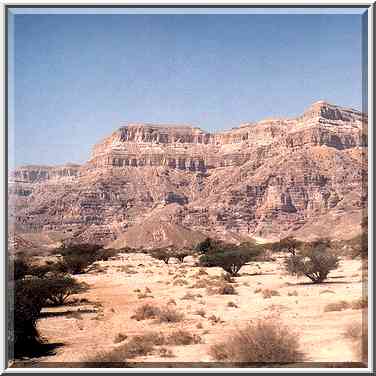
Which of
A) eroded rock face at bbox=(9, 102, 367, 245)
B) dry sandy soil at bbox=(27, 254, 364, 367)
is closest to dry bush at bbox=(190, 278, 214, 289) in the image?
dry sandy soil at bbox=(27, 254, 364, 367)

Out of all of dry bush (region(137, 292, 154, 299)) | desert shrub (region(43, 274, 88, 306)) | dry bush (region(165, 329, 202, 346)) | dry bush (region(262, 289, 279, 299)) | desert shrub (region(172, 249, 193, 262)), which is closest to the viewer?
dry bush (region(165, 329, 202, 346))

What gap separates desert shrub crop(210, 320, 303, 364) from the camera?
6293 millimetres

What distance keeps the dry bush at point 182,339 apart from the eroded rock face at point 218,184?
9251 mm

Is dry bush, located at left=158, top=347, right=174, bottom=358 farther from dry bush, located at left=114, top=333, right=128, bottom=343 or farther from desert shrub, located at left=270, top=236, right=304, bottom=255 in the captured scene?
desert shrub, located at left=270, top=236, right=304, bottom=255

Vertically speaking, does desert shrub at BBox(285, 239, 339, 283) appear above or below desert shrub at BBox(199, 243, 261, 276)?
above

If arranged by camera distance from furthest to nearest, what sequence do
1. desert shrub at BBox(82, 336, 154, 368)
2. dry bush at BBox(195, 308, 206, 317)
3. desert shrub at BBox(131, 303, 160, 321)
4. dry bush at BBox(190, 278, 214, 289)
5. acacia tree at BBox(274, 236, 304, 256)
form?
acacia tree at BBox(274, 236, 304, 256) → dry bush at BBox(190, 278, 214, 289) → dry bush at BBox(195, 308, 206, 317) → desert shrub at BBox(131, 303, 160, 321) → desert shrub at BBox(82, 336, 154, 368)

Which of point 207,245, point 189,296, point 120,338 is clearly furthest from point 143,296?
point 207,245

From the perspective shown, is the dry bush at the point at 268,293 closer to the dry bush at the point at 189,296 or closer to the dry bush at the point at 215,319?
the dry bush at the point at 189,296

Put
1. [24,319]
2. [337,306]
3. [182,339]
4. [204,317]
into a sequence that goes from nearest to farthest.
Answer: [24,319]
[182,339]
[337,306]
[204,317]

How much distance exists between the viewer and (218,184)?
19703mm

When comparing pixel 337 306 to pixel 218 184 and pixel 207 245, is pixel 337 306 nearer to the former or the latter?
pixel 207 245

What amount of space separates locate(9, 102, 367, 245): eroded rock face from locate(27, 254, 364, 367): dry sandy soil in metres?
6.54

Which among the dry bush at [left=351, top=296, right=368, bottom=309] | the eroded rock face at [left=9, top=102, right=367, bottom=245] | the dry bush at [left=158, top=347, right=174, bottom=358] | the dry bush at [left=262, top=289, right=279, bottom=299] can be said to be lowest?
the dry bush at [left=158, top=347, right=174, bottom=358]

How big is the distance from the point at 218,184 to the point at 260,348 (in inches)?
534
